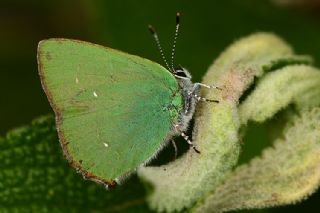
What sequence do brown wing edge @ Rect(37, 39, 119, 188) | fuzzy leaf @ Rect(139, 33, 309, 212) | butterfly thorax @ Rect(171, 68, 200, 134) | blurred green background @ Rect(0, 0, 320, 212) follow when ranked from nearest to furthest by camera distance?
fuzzy leaf @ Rect(139, 33, 309, 212) < brown wing edge @ Rect(37, 39, 119, 188) < butterfly thorax @ Rect(171, 68, 200, 134) < blurred green background @ Rect(0, 0, 320, 212)

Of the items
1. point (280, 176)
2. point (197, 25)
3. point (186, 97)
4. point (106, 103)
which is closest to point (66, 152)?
point (106, 103)

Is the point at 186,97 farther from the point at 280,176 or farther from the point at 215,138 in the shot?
the point at 280,176

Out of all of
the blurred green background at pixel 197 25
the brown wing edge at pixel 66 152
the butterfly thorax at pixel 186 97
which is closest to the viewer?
the brown wing edge at pixel 66 152

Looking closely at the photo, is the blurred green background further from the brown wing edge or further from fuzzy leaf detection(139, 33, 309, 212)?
the brown wing edge

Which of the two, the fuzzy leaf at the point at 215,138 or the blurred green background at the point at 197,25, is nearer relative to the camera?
the fuzzy leaf at the point at 215,138

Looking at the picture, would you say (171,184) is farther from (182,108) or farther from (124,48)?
(124,48)

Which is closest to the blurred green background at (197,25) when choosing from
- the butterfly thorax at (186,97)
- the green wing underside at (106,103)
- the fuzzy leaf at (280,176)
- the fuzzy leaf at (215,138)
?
the butterfly thorax at (186,97)

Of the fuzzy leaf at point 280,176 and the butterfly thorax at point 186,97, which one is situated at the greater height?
the butterfly thorax at point 186,97

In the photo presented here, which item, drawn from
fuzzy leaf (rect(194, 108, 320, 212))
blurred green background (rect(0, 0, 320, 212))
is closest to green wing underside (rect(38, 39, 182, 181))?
fuzzy leaf (rect(194, 108, 320, 212))

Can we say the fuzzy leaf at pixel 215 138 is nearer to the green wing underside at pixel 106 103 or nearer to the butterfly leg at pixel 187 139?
the butterfly leg at pixel 187 139
